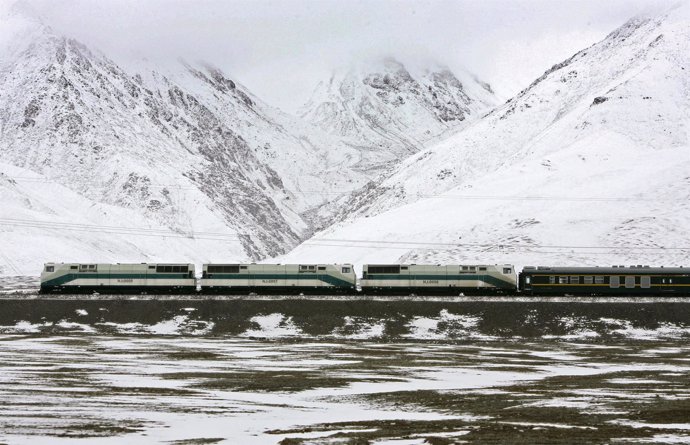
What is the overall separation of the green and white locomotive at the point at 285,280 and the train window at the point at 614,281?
23.9m

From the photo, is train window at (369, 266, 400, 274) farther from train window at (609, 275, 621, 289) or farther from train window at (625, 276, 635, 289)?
train window at (625, 276, 635, 289)

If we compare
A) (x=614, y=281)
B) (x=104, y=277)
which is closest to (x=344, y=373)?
(x=614, y=281)

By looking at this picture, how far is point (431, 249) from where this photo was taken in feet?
524

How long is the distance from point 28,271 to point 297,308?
116 m

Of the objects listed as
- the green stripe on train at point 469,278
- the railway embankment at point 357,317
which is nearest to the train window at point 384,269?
the green stripe on train at point 469,278

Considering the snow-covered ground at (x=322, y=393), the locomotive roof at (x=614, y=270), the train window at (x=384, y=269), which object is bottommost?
the snow-covered ground at (x=322, y=393)

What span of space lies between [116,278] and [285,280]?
53.3 feet

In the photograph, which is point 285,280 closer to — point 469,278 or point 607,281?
point 469,278

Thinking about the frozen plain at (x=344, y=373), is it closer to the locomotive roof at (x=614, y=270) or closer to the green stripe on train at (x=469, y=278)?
the locomotive roof at (x=614, y=270)

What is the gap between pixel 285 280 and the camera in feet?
299

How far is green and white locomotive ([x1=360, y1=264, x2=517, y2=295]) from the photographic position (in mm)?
90000

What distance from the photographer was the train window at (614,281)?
87562 millimetres

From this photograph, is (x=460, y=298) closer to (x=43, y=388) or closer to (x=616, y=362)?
(x=616, y=362)

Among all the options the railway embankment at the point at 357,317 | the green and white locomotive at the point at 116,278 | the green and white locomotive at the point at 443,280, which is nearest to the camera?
the railway embankment at the point at 357,317
